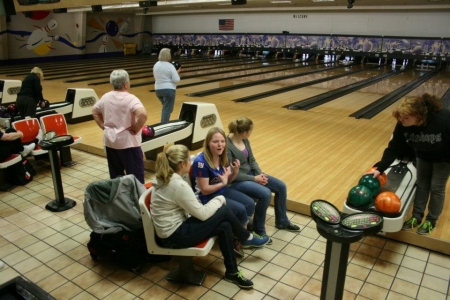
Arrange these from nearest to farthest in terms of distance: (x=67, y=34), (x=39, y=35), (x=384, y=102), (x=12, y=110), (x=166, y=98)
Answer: (x=166, y=98) < (x=12, y=110) < (x=384, y=102) < (x=39, y=35) < (x=67, y=34)

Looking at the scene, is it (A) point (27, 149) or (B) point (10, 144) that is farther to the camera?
(A) point (27, 149)

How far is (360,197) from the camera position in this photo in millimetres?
2699

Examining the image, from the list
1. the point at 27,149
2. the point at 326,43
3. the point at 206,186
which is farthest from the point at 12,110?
the point at 326,43

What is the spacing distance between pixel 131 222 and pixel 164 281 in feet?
1.45

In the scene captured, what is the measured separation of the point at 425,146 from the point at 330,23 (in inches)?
546

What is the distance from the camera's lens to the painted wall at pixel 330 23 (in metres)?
13.3

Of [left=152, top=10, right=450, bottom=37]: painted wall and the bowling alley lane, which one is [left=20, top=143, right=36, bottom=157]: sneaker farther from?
[left=152, top=10, right=450, bottom=37]: painted wall

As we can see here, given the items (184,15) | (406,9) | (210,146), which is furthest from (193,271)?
(184,15)

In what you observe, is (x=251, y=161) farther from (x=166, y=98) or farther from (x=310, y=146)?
(x=166, y=98)

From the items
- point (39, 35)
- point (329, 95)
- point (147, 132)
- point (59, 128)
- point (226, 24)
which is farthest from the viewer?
point (226, 24)

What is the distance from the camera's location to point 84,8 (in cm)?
1234

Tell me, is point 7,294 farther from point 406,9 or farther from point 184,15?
point 184,15

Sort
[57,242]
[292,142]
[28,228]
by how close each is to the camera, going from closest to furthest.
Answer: [57,242] < [28,228] < [292,142]

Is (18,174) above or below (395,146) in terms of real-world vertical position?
below
